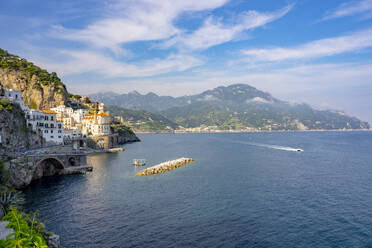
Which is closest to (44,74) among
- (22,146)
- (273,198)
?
(22,146)

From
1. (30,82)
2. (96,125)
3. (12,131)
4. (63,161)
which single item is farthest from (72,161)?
(30,82)

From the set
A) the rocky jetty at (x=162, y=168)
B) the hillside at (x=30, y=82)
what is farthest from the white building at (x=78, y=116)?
the rocky jetty at (x=162, y=168)

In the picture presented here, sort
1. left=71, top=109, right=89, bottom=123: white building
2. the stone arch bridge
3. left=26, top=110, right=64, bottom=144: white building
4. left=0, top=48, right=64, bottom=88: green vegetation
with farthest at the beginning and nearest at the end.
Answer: left=71, top=109, right=89, bottom=123: white building, left=0, top=48, right=64, bottom=88: green vegetation, left=26, top=110, right=64, bottom=144: white building, the stone arch bridge

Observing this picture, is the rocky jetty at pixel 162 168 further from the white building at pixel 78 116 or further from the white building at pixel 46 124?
the white building at pixel 78 116

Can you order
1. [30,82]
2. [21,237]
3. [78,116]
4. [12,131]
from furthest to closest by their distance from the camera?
[78,116]
[30,82]
[12,131]
[21,237]

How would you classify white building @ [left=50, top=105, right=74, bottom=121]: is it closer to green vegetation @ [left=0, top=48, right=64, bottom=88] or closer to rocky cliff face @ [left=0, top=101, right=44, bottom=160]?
green vegetation @ [left=0, top=48, right=64, bottom=88]

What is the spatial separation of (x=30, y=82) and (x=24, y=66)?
48.4 ft

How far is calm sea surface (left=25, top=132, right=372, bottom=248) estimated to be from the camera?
41.0m

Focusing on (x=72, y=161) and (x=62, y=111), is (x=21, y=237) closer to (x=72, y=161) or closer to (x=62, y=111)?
(x=72, y=161)

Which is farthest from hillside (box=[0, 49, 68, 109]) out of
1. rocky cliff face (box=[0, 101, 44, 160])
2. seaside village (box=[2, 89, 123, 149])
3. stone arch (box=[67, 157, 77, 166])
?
stone arch (box=[67, 157, 77, 166])

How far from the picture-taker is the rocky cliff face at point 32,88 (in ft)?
552

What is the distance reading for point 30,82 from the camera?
179 meters

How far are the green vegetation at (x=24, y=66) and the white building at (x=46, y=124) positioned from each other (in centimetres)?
8166

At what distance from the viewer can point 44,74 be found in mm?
193625
